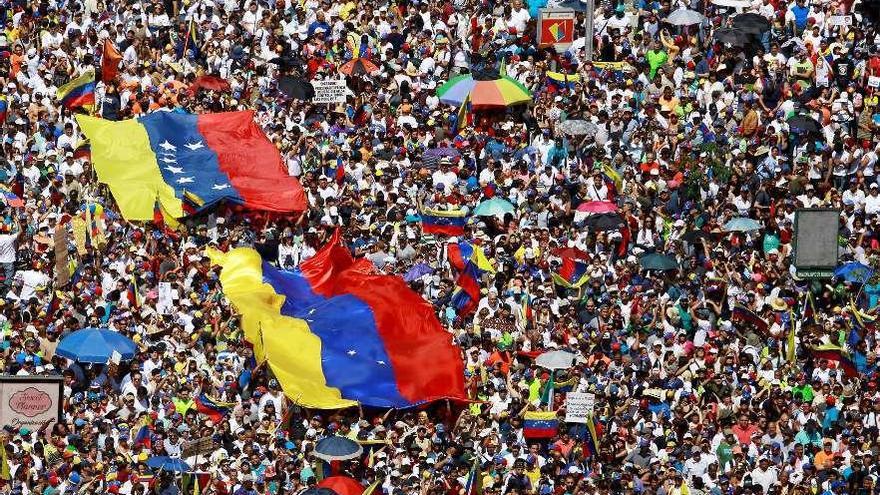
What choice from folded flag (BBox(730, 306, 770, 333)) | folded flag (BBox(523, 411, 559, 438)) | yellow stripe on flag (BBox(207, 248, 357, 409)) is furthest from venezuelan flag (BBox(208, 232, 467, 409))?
folded flag (BBox(730, 306, 770, 333))

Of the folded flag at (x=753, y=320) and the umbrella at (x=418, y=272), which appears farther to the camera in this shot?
the umbrella at (x=418, y=272)

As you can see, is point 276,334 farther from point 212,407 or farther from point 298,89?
point 298,89

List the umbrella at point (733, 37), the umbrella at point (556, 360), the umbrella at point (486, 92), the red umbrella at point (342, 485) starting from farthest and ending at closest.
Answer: the umbrella at point (733, 37) < the umbrella at point (486, 92) < the umbrella at point (556, 360) < the red umbrella at point (342, 485)

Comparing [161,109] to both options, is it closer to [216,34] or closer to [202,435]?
[216,34]

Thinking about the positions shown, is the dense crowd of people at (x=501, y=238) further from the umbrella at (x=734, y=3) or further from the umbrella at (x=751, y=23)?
the umbrella at (x=751, y=23)

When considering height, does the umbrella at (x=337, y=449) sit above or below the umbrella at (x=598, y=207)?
below

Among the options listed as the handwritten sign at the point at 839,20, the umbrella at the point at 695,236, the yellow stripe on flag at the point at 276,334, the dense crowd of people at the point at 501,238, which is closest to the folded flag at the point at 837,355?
the dense crowd of people at the point at 501,238
